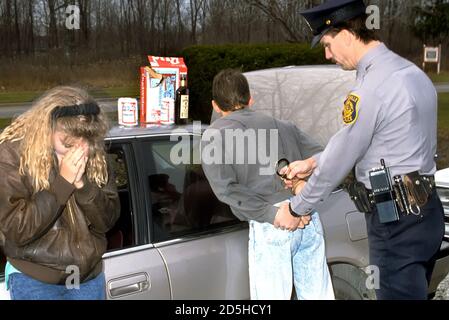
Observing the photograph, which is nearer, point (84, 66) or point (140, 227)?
point (140, 227)

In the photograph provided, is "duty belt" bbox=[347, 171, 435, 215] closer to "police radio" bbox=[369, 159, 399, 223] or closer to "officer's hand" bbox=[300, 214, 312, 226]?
"police radio" bbox=[369, 159, 399, 223]

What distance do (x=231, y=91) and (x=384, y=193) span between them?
87 centimetres

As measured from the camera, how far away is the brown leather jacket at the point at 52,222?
1.83 m

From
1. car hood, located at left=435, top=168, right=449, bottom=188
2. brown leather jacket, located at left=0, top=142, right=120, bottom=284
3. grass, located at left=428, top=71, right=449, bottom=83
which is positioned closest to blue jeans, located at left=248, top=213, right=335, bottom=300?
brown leather jacket, located at left=0, top=142, right=120, bottom=284

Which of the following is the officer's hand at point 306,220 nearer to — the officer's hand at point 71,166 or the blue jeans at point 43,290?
the blue jeans at point 43,290

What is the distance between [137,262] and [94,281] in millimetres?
278

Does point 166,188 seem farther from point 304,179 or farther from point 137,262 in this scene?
point 304,179

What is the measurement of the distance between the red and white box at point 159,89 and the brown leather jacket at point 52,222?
918 millimetres

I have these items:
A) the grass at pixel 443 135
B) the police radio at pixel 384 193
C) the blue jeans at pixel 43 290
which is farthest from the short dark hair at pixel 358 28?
the grass at pixel 443 135

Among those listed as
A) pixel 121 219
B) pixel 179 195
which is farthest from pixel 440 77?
pixel 121 219

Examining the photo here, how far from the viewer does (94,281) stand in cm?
207

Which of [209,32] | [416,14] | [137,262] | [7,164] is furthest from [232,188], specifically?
[416,14]

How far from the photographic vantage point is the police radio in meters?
2.17

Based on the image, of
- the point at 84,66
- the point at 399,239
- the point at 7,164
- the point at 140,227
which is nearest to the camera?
the point at 7,164
